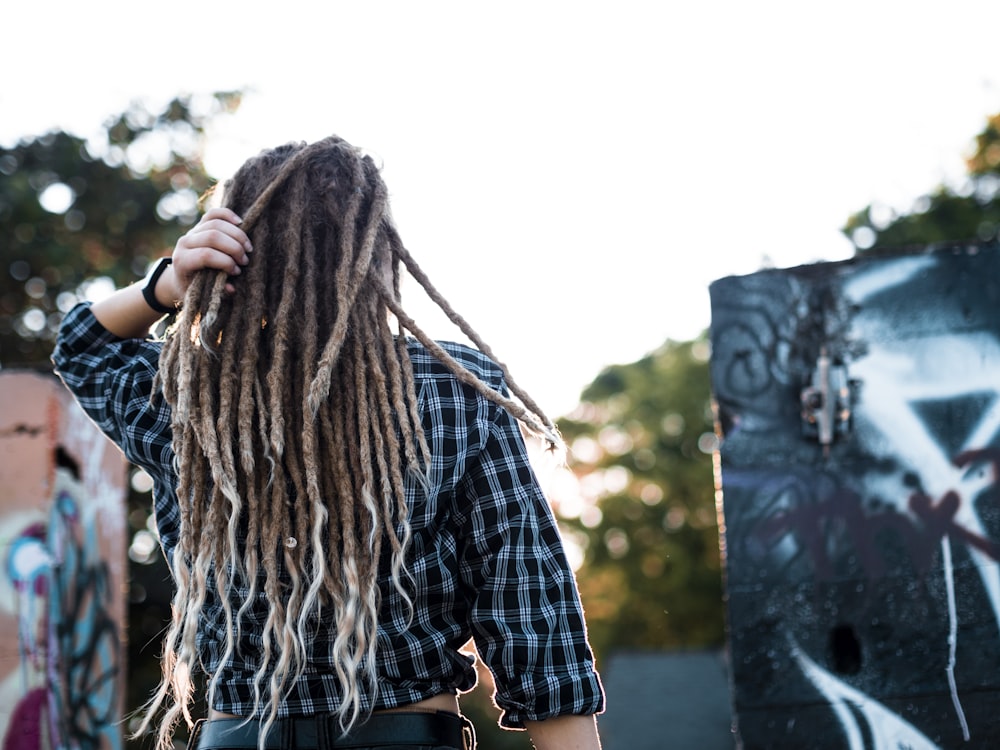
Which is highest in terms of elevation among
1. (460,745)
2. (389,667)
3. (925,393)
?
(925,393)

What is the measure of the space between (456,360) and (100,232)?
32.0ft

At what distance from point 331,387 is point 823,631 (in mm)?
2010

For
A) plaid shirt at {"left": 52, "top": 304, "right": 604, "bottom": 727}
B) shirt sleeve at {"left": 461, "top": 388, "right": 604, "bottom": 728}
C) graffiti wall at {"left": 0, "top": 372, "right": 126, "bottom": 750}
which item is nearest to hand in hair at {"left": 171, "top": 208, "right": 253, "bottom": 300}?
plaid shirt at {"left": 52, "top": 304, "right": 604, "bottom": 727}

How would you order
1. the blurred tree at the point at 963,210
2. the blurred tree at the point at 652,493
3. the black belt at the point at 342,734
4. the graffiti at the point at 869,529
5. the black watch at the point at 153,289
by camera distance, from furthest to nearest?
1. the blurred tree at the point at 652,493
2. the blurred tree at the point at 963,210
3. the graffiti at the point at 869,529
4. the black watch at the point at 153,289
5. the black belt at the point at 342,734

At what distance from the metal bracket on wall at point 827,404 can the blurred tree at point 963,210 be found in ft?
48.6

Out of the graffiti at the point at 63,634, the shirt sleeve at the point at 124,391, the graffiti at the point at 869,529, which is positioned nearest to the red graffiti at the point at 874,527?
the graffiti at the point at 869,529

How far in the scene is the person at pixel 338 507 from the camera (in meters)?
1.69

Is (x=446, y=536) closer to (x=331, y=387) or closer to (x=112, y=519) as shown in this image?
(x=331, y=387)

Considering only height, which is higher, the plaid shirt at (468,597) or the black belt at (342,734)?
the plaid shirt at (468,597)

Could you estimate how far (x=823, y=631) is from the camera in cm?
319

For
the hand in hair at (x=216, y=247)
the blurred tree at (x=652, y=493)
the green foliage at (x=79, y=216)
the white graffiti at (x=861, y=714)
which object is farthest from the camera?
the blurred tree at (x=652, y=493)

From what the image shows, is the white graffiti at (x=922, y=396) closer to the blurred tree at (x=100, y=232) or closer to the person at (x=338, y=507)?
the person at (x=338, y=507)

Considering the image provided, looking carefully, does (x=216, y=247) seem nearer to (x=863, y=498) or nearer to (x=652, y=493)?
(x=863, y=498)

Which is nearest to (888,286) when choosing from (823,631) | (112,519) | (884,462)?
(884,462)
